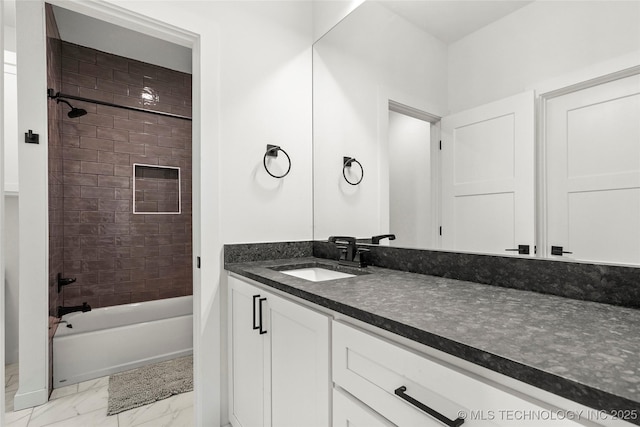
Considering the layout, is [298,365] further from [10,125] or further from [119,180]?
[10,125]

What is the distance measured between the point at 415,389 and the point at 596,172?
0.78 m

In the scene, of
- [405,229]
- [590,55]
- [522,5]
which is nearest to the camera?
[590,55]

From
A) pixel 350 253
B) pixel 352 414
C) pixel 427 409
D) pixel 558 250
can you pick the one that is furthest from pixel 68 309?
pixel 558 250

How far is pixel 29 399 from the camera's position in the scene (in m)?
1.86

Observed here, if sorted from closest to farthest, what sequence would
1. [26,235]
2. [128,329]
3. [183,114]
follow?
[26,235] < [128,329] < [183,114]

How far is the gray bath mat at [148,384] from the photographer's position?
191 centimetres

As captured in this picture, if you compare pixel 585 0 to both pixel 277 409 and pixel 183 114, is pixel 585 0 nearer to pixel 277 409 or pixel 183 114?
pixel 277 409

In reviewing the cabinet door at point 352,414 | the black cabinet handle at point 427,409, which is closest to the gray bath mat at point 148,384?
the cabinet door at point 352,414

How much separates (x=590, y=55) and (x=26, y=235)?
2.73 m

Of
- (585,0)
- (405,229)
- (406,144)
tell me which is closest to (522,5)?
(585,0)

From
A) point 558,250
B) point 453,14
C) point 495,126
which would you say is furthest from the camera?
Result: point 453,14

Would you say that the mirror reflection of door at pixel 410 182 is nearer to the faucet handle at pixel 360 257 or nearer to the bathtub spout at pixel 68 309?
the faucet handle at pixel 360 257

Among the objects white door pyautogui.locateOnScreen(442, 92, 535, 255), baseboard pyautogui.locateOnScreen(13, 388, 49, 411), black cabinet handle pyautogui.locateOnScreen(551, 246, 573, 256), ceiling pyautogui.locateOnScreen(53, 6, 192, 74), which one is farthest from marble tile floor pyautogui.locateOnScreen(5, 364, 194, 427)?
ceiling pyautogui.locateOnScreen(53, 6, 192, 74)

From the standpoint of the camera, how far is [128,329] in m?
2.35
